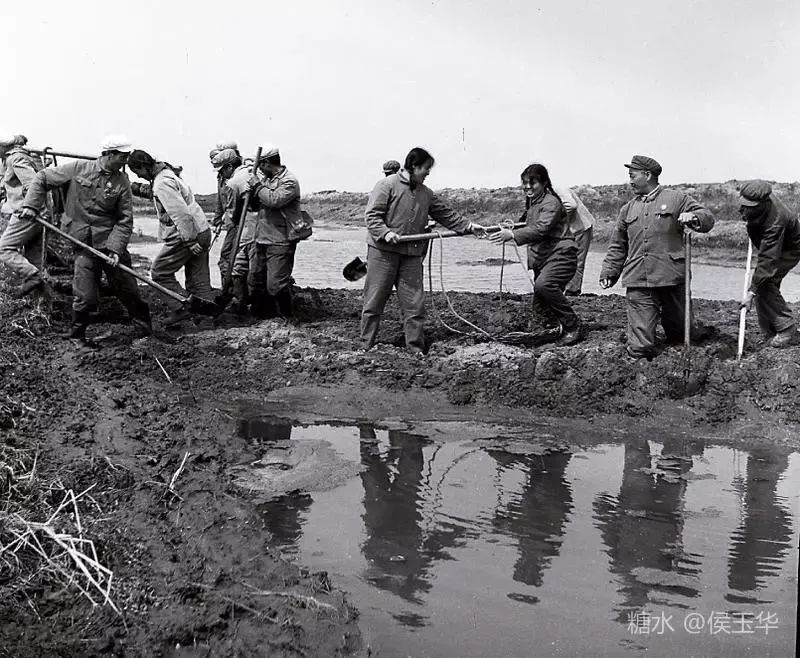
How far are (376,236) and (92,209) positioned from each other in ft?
8.33

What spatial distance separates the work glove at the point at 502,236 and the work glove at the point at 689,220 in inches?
56.7

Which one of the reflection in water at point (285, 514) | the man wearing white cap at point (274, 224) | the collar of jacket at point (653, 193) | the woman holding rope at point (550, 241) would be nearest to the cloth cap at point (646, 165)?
the collar of jacket at point (653, 193)

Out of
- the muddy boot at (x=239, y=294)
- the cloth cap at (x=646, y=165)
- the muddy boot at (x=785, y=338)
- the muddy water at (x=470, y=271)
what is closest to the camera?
the cloth cap at (x=646, y=165)

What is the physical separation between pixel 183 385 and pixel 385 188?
7.91 ft

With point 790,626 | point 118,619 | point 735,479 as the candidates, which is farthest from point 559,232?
point 118,619

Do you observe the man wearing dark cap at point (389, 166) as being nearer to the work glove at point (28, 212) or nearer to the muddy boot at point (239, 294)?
the muddy boot at point (239, 294)

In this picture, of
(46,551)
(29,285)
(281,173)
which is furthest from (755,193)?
(29,285)

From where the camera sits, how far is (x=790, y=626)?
357 cm

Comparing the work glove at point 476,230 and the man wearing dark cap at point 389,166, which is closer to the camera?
the work glove at point 476,230

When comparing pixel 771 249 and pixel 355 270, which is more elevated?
pixel 771 249

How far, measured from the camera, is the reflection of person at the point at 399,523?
3.97 metres

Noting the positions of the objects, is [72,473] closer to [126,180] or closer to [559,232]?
[126,180]

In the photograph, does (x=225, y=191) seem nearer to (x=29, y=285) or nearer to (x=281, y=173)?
(x=281, y=173)

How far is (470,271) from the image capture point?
16719 mm
